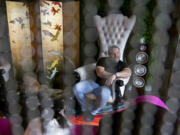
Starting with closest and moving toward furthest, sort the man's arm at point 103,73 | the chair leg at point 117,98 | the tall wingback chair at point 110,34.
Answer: the man's arm at point 103,73, the chair leg at point 117,98, the tall wingback chair at point 110,34

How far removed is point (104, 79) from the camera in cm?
79

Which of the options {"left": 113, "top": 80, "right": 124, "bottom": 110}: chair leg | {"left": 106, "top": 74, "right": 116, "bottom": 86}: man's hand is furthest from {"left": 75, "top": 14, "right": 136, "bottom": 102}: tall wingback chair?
{"left": 106, "top": 74, "right": 116, "bottom": 86}: man's hand

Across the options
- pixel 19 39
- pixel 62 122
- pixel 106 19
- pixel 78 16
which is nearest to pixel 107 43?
pixel 106 19

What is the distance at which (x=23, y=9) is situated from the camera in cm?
66

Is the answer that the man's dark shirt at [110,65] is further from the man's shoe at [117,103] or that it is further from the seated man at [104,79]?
the man's shoe at [117,103]

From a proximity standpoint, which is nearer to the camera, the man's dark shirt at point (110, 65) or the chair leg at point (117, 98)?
the man's dark shirt at point (110, 65)

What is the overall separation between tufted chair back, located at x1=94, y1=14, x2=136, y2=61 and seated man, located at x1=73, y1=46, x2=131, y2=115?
0.18 meters

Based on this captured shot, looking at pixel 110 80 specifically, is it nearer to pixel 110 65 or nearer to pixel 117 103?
pixel 110 65

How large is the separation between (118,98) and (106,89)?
0.49ft

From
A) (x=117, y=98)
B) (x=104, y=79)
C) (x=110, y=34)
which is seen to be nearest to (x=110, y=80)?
(x=104, y=79)

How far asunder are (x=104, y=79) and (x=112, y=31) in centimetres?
47

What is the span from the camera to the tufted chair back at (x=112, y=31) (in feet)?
3.37

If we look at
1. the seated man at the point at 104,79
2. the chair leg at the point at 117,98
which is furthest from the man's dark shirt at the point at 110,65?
the chair leg at the point at 117,98

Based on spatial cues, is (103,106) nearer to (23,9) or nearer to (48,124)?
(48,124)
